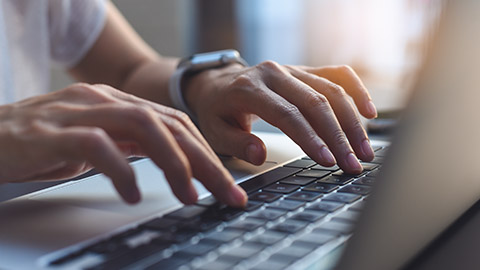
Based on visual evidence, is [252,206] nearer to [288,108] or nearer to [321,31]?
[288,108]

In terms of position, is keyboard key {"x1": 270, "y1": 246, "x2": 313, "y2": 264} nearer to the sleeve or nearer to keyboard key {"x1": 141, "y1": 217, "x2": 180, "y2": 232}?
keyboard key {"x1": 141, "y1": 217, "x2": 180, "y2": 232}

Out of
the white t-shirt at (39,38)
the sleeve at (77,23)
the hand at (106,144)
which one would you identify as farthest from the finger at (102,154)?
the sleeve at (77,23)

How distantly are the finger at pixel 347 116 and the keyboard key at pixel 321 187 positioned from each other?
11 centimetres

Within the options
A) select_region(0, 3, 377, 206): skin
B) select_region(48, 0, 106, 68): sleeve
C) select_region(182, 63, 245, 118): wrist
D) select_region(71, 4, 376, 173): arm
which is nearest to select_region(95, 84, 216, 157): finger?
select_region(0, 3, 377, 206): skin

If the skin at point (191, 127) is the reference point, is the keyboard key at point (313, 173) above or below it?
below

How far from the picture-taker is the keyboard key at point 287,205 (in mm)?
391

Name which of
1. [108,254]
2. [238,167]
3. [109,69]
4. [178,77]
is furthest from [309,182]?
[109,69]

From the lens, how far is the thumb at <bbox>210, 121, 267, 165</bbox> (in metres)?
0.55

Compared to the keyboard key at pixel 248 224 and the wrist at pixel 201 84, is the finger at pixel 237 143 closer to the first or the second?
the wrist at pixel 201 84

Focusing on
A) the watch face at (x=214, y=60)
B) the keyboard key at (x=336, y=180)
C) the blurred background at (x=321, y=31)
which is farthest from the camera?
the blurred background at (x=321, y=31)

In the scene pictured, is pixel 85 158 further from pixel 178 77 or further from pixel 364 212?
pixel 178 77

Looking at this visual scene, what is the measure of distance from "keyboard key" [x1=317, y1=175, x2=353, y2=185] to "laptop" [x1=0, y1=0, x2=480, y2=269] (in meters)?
0.01

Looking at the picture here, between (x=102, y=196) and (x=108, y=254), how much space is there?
0.49ft

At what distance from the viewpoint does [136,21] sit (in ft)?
8.14
